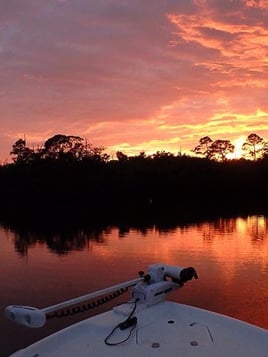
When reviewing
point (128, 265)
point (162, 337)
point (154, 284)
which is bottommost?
point (128, 265)

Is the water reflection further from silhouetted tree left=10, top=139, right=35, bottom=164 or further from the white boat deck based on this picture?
silhouetted tree left=10, top=139, right=35, bottom=164

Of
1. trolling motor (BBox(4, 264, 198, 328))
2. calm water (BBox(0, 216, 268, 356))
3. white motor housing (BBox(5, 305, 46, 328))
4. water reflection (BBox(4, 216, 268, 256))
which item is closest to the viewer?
white motor housing (BBox(5, 305, 46, 328))

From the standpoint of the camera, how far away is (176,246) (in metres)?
19.8

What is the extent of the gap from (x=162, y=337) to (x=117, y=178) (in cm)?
6606

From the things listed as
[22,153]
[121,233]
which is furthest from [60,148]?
[121,233]

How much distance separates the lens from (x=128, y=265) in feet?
51.4

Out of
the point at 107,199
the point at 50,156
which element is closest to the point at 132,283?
the point at 107,199

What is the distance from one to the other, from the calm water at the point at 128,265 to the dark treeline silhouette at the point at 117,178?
36588 mm

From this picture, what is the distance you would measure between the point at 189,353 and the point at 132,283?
834 millimetres

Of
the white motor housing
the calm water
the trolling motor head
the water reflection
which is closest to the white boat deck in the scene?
the trolling motor head

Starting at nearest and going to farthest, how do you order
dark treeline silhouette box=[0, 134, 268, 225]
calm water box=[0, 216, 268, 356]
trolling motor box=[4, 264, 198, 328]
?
trolling motor box=[4, 264, 198, 328], calm water box=[0, 216, 268, 356], dark treeline silhouette box=[0, 134, 268, 225]

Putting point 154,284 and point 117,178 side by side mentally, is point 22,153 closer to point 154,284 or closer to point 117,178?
point 117,178

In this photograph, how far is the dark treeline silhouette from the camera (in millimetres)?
65750

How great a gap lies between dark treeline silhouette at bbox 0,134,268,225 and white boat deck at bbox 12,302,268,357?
188ft
